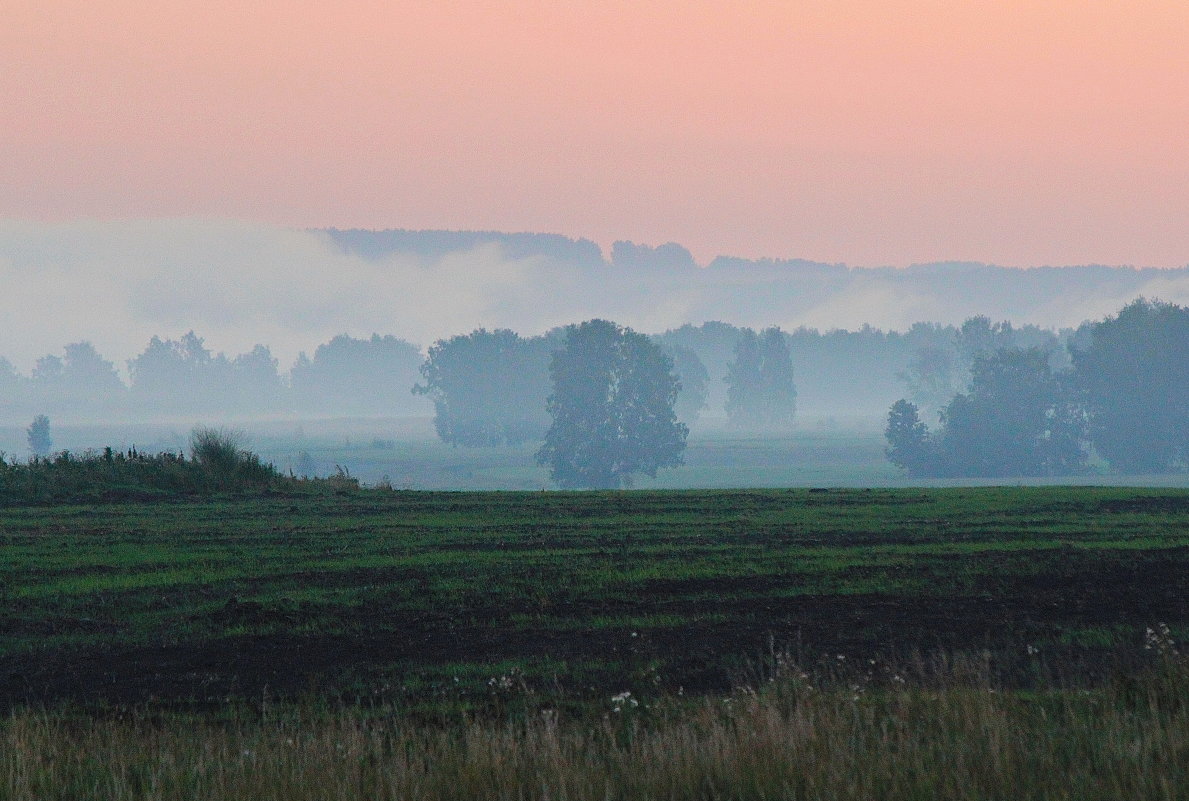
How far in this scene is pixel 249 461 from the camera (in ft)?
147

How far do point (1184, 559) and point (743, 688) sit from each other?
45.2 feet

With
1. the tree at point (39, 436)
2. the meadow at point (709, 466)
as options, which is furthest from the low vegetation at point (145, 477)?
the tree at point (39, 436)

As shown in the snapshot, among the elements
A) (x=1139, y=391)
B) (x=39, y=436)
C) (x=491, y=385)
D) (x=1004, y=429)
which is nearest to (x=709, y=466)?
(x=491, y=385)

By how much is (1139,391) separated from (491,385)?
80330 mm

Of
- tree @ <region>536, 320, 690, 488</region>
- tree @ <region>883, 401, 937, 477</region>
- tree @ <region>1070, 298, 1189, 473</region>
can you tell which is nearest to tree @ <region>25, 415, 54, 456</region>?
tree @ <region>536, 320, 690, 488</region>

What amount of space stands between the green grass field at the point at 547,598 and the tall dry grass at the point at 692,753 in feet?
5.72

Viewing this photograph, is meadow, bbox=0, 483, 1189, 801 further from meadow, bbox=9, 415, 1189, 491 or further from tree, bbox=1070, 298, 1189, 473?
meadow, bbox=9, 415, 1189, 491

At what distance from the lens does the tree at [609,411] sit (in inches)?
4646

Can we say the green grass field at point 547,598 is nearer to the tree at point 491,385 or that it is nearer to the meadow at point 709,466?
the meadow at point 709,466

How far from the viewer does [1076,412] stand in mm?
117188

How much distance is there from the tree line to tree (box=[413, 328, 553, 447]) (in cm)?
5575

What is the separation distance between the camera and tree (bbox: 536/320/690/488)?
118000 millimetres

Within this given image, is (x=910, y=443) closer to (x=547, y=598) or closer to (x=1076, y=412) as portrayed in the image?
(x=1076, y=412)

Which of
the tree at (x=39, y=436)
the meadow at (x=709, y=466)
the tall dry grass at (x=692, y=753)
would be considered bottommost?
the tall dry grass at (x=692, y=753)
